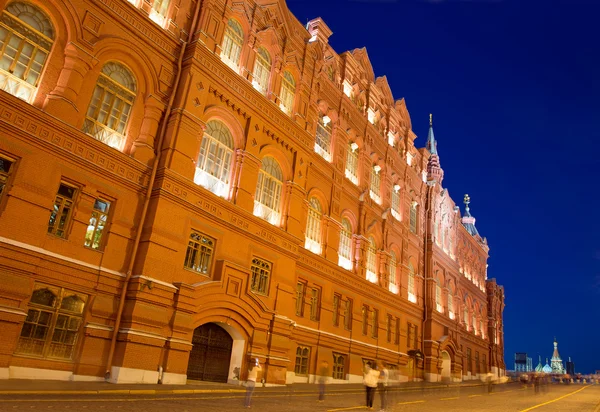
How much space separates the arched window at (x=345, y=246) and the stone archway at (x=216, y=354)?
1101 centimetres

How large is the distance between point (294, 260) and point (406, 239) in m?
17.4

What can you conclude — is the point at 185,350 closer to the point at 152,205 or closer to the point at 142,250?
the point at 142,250

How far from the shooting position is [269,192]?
930 inches

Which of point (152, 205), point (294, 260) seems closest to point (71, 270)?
point (152, 205)

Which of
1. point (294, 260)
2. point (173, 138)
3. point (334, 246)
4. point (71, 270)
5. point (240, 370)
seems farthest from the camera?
point (334, 246)

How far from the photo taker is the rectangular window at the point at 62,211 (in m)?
15.2

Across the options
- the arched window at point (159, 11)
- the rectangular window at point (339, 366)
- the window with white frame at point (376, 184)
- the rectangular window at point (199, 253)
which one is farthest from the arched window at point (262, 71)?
the rectangular window at point (339, 366)

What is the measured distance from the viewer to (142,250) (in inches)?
668

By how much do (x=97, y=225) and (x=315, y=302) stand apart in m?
14.2

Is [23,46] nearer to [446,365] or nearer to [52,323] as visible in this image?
[52,323]

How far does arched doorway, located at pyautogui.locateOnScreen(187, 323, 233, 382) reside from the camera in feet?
62.8

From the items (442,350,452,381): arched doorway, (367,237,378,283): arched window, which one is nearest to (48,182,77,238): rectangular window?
(367,237,378,283): arched window

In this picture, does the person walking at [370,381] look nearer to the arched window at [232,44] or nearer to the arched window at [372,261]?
the arched window at [232,44]

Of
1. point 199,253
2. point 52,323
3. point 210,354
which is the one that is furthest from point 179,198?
point 210,354
